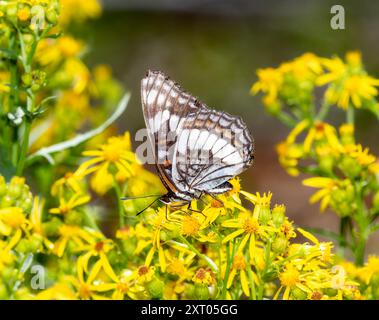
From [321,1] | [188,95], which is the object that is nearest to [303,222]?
[321,1]

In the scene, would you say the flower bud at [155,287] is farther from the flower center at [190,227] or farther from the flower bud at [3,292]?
the flower bud at [3,292]

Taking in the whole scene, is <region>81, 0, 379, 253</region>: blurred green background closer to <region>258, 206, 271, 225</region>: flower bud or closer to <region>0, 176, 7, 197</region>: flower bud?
<region>0, 176, 7, 197</region>: flower bud

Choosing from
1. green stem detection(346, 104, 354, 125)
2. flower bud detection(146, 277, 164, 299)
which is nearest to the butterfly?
flower bud detection(146, 277, 164, 299)

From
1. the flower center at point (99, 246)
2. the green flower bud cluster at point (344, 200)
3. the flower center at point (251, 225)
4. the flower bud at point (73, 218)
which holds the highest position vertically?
the green flower bud cluster at point (344, 200)

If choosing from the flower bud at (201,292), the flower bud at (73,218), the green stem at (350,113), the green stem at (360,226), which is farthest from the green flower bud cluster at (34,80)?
the green stem at (350,113)

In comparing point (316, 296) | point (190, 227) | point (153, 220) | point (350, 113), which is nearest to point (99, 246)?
point (153, 220)

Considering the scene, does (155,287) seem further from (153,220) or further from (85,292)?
(85,292)
